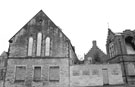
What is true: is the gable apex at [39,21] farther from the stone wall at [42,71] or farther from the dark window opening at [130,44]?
the dark window opening at [130,44]

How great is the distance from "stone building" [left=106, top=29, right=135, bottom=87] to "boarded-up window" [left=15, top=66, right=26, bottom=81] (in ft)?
49.9

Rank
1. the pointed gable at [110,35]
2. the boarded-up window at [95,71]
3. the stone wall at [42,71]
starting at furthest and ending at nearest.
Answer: the pointed gable at [110,35]
the boarded-up window at [95,71]
the stone wall at [42,71]

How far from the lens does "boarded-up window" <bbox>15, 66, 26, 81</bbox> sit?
2053 cm

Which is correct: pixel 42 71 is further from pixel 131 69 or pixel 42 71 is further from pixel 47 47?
pixel 131 69

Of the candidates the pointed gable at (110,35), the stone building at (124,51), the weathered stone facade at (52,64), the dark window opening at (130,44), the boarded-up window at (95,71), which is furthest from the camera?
the pointed gable at (110,35)

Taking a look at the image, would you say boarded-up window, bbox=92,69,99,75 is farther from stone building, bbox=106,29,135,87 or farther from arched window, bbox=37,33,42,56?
arched window, bbox=37,33,42,56

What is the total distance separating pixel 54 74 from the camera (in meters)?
20.7

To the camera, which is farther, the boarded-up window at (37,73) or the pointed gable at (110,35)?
the pointed gable at (110,35)

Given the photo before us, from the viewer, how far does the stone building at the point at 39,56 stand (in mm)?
20312

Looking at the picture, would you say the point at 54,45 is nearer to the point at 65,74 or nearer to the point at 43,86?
the point at 65,74

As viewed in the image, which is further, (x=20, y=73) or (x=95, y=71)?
(x=20, y=73)

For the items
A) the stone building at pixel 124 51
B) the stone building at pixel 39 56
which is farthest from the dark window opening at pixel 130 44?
the stone building at pixel 39 56

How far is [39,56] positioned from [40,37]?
10.8ft

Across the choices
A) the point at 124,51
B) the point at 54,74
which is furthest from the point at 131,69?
the point at 54,74
